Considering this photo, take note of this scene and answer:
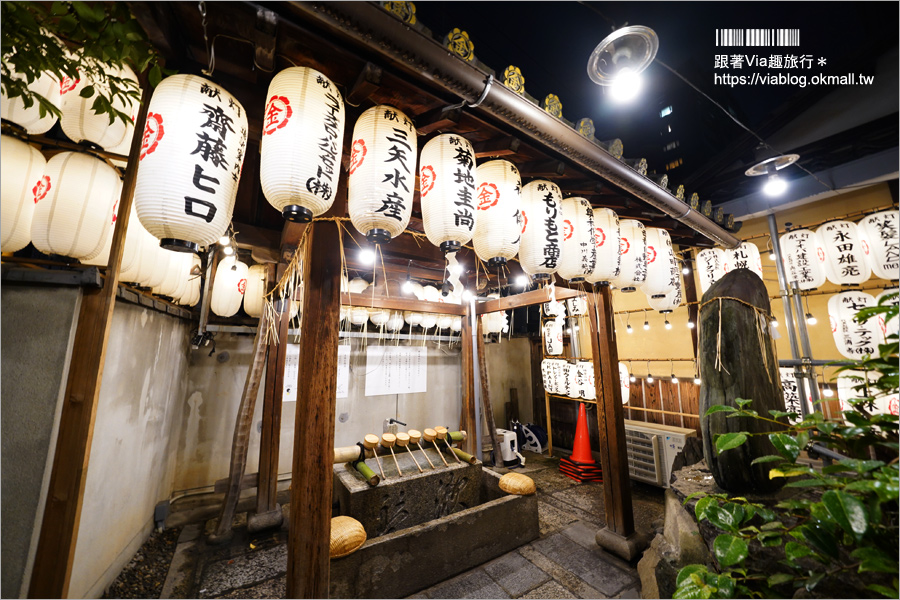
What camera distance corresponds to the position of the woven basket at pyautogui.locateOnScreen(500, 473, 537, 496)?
16.0ft

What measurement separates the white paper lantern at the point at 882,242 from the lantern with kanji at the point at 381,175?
7.69m

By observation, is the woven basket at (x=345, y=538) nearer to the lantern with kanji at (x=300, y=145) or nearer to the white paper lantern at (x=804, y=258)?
the lantern with kanji at (x=300, y=145)

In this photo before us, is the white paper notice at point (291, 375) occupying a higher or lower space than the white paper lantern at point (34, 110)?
lower

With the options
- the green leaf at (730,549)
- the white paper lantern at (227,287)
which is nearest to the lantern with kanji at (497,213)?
the green leaf at (730,549)

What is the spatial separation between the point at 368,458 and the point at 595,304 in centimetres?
445

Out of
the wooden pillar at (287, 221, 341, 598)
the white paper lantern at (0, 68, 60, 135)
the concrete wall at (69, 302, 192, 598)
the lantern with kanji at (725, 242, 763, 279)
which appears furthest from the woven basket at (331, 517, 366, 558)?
the lantern with kanji at (725, 242, 763, 279)

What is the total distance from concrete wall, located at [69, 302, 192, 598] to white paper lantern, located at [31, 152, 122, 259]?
128 cm

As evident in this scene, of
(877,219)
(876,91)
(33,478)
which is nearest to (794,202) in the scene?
(877,219)

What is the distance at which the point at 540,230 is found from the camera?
362 cm

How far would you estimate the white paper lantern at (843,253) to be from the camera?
18.1 ft

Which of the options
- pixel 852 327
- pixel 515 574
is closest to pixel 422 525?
pixel 515 574

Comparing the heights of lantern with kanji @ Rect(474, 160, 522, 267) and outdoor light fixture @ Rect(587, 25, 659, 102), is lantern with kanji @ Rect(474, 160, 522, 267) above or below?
below

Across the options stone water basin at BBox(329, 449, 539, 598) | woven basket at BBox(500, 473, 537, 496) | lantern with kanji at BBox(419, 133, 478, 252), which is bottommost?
stone water basin at BBox(329, 449, 539, 598)

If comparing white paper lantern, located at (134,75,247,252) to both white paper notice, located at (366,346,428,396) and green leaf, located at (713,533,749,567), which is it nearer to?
green leaf, located at (713,533,749,567)
